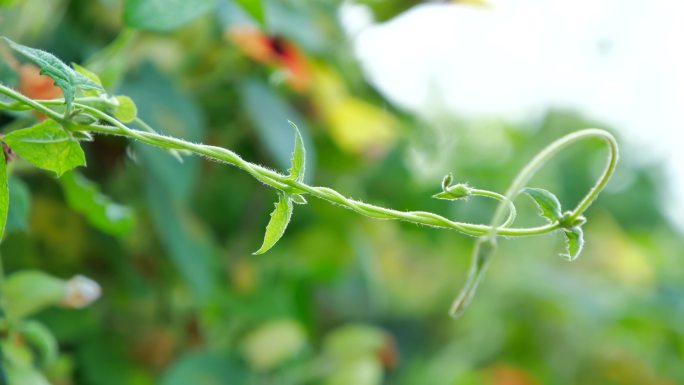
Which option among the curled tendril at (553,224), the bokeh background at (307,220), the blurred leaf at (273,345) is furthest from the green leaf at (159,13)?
the blurred leaf at (273,345)

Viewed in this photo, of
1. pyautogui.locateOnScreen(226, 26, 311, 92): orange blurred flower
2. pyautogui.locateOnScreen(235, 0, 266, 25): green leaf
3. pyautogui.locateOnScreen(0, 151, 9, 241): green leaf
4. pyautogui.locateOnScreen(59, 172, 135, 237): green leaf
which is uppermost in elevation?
pyautogui.locateOnScreen(226, 26, 311, 92): orange blurred flower

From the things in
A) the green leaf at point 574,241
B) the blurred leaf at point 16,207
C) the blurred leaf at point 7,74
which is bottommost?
the green leaf at point 574,241

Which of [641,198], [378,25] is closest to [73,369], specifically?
[378,25]

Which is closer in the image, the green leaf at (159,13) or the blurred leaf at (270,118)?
the green leaf at (159,13)

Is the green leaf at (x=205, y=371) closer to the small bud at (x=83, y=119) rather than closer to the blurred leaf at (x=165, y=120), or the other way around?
the blurred leaf at (x=165, y=120)

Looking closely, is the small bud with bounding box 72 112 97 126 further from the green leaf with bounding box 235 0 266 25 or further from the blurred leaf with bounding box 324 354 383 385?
the blurred leaf with bounding box 324 354 383 385

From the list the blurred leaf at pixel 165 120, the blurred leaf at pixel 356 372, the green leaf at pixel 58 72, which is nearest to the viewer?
the green leaf at pixel 58 72

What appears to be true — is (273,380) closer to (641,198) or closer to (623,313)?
(623,313)

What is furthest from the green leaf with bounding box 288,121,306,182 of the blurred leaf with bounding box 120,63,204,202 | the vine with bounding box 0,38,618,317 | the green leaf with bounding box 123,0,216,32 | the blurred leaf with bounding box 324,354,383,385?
the blurred leaf with bounding box 324,354,383,385
